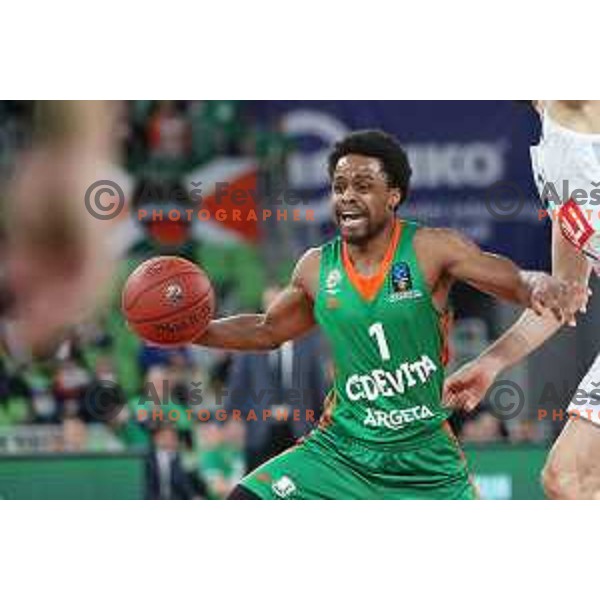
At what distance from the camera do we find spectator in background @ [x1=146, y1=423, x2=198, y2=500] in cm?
786

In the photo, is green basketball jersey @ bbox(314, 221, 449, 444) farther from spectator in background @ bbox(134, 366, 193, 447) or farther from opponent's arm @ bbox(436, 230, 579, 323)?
spectator in background @ bbox(134, 366, 193, 447)

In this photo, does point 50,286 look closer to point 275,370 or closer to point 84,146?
point 84,146

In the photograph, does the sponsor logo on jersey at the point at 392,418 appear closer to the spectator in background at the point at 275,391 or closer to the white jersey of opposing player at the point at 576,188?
the spectator in background at the point at 275,391

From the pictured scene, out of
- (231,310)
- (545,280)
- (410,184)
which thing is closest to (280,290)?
(231,310)

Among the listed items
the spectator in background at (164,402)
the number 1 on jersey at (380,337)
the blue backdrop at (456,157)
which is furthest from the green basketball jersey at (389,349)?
the spectator in background at (164,402)

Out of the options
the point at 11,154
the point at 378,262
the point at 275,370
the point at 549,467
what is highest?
the point at 11,154

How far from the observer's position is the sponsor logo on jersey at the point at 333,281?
24.2ft

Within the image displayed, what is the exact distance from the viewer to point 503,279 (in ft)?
24.3

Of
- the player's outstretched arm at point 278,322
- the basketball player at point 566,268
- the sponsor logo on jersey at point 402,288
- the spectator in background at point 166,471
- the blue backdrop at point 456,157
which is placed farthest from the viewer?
the spectator in background at point 166,471

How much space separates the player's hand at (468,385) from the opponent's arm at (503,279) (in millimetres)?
387

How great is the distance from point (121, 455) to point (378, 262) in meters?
1.69

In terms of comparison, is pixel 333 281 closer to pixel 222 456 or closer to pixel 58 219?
pixel 222 456

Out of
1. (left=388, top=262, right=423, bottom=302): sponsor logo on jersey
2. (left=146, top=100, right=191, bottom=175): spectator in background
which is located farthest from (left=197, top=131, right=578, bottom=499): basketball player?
(left=146, top=100, right=191, bottom=175): spectator in background

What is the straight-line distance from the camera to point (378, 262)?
7.34 m
